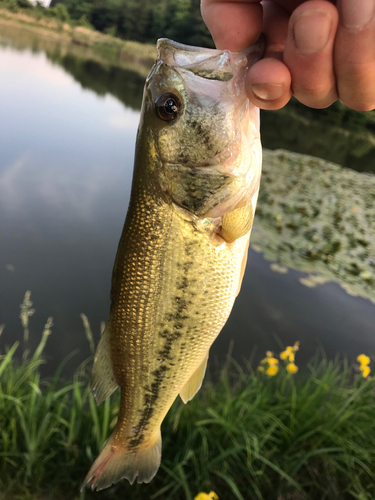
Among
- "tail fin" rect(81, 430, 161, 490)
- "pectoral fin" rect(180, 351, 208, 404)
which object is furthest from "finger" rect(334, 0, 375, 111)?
"tail fin" rect(81, 430, 161, 490)

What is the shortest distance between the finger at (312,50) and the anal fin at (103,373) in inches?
49.4

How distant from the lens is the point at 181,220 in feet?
4.69

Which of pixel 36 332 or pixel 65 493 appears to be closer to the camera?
pixel 65 493

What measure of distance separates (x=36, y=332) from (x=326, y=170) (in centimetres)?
1116

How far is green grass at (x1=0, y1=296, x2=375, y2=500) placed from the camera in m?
2.56

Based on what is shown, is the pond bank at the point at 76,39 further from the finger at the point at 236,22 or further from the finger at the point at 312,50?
the finger at the point at 312,50

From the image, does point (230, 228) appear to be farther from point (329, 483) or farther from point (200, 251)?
point (329, 483)

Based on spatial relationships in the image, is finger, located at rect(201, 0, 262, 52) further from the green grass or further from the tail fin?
the green grass

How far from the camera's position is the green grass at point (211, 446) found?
2557 mm

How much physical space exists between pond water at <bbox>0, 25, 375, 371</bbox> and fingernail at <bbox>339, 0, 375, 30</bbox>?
172 inches

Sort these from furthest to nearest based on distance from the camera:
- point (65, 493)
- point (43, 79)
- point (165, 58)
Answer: point (43, 79) < point (65, 493) < point (165, 58)

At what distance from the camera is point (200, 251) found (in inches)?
56.9

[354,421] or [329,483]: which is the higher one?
[354,421]

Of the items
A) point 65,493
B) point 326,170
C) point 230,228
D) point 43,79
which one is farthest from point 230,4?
point 43,79
